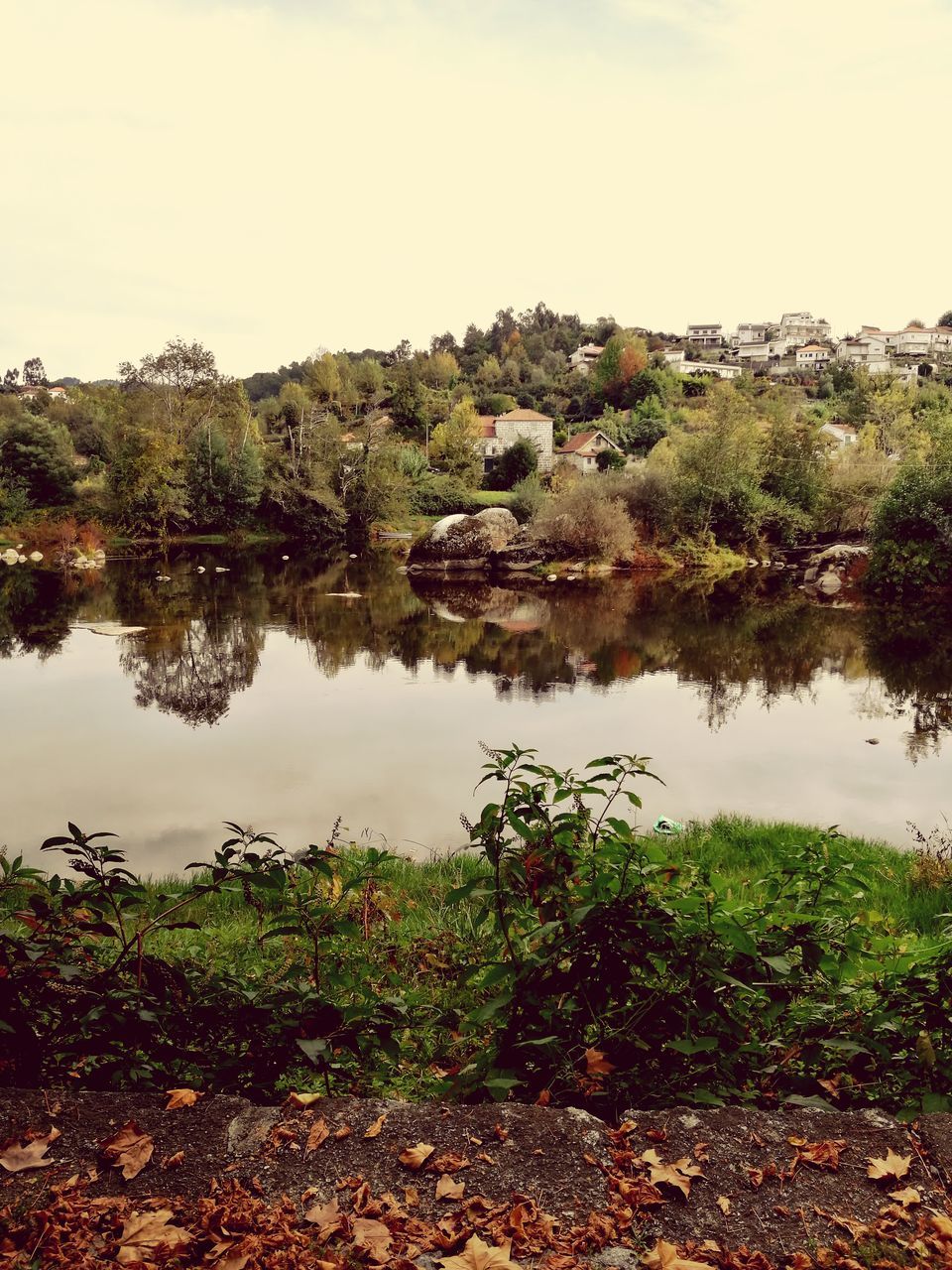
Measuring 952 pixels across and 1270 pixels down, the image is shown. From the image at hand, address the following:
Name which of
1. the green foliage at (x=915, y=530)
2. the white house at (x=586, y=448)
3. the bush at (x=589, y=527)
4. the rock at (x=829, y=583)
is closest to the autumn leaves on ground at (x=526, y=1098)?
the green foliage at (x=915, y=530)

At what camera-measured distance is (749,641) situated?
64.3 feet

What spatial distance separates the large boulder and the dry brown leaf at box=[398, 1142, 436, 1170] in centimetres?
3380

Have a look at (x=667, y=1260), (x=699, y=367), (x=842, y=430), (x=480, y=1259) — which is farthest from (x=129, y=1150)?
(x=699, y=367)

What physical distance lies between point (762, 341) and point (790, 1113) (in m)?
189

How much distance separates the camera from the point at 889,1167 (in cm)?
218

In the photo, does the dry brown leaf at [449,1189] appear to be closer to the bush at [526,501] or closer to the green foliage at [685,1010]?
the green foliage at [685,1010]

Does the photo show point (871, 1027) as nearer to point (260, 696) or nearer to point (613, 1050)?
point (613, 1050)

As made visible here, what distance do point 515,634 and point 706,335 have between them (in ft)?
612

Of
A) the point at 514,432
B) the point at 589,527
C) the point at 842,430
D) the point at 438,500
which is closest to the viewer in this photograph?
the point at 589,527

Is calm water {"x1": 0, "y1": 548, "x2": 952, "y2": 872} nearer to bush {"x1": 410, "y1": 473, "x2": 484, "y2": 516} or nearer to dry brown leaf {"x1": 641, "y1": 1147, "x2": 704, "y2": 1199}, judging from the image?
dry brown leaf {"x1": 641, "y1": 1147, "x2": 704, "y2": 1199}

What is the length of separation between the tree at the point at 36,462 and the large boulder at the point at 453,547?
22.7 meters

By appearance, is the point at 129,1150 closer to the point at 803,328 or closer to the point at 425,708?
the point at 425,708

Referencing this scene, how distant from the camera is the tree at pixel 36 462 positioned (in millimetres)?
44094

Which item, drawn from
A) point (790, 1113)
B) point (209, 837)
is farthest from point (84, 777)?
point (790, 1113)
